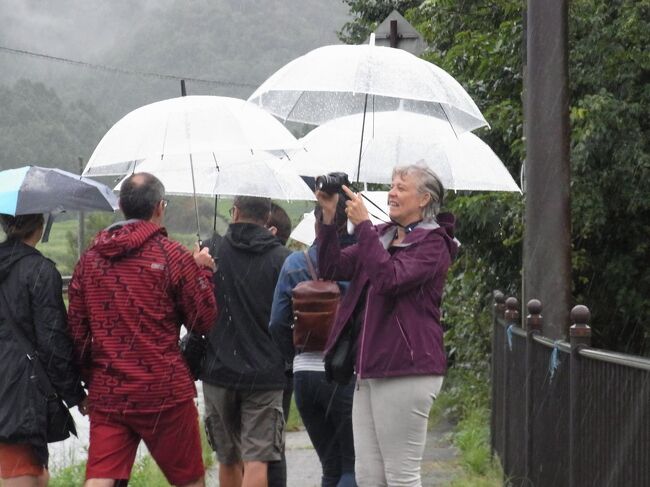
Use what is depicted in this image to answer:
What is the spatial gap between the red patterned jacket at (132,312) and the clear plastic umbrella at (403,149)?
1.68m

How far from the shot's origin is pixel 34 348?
5.45 m

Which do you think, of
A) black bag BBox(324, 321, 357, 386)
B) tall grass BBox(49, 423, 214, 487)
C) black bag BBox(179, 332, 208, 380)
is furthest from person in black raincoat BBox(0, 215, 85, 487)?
tall grass BBox(49, 423, 214, 487)

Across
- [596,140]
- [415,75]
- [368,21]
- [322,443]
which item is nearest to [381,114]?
[415,75]

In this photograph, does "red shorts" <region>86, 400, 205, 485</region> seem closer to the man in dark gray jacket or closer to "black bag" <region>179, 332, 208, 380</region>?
"black bag" <region>179, 332, 208, 380</region>

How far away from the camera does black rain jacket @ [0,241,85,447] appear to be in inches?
213

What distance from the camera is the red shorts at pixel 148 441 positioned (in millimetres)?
5438

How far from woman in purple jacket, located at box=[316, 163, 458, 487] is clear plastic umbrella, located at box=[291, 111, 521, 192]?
6.04ft

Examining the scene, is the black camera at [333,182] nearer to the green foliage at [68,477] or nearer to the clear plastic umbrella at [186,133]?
the clear plastic umbrella at [186,133]

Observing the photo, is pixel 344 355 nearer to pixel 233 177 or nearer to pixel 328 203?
pixel 328 203

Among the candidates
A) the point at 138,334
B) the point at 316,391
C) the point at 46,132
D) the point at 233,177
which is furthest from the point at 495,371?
the point at 46,132

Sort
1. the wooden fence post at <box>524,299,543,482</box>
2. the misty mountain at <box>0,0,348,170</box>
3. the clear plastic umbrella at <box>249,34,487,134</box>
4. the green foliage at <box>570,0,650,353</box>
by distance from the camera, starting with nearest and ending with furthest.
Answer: the clear plastic umbrella at <box>249,34,487,134</box>, the wooden fence post at <box>524,299,543,482</box>, the green foliage at <box>570,0,650,353</box>, the misty mountain at <box>0,0,348,170</box>

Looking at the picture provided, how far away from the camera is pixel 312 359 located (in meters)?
6.04

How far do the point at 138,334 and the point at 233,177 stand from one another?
6.57ft

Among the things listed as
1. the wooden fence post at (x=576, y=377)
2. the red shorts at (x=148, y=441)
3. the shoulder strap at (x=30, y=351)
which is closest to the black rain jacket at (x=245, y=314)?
the red shorts at (x=148, y=441)
